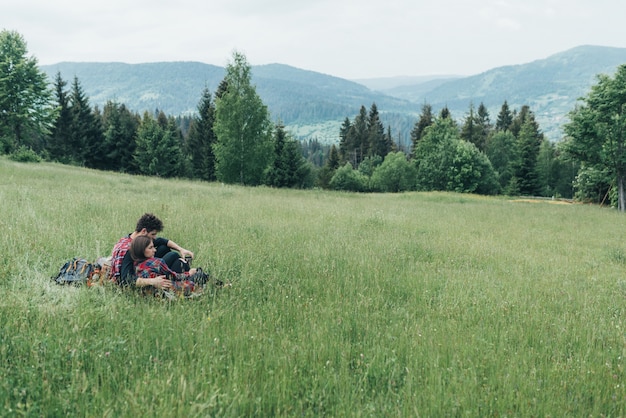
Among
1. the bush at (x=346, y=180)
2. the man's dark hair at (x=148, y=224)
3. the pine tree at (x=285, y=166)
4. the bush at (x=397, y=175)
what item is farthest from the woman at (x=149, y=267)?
the bush at (x=346, y=180)

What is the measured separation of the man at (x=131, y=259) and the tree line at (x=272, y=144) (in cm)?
3120

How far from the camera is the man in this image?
5.10m

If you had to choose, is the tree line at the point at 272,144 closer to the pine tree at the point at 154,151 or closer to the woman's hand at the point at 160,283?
the pine tree at the point at 154,151

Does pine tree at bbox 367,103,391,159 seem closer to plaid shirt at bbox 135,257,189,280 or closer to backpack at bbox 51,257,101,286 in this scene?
plaid shirt at bbox 135,257,189,280

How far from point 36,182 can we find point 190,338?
16.3m

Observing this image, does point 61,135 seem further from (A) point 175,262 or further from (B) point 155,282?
(B) point 155,282

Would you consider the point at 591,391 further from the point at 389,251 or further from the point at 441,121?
the point at 441,121

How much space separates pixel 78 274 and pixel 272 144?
118 feet

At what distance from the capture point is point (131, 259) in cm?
520

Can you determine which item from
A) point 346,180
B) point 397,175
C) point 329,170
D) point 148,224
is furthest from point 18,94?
point 397,175

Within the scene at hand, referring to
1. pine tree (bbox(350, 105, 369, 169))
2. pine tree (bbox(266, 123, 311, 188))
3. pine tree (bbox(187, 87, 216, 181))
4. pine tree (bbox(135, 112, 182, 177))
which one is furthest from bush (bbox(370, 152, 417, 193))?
pine tree (bbox(135, 112, 182, 177))

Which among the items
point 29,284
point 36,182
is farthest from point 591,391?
point 36,182

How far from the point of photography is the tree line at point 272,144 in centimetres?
2878

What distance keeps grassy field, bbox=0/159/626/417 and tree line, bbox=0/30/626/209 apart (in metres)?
27.2
